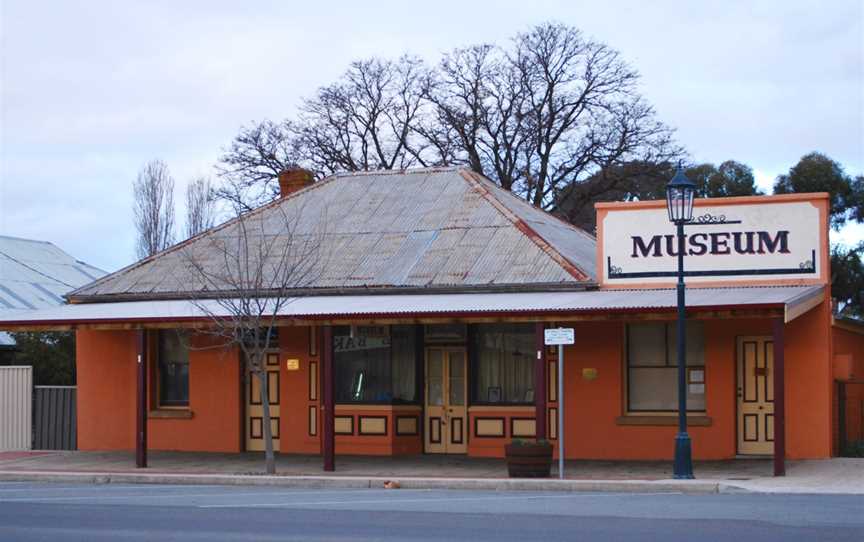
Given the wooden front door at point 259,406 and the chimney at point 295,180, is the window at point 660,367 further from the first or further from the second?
the chimney at point 295,180

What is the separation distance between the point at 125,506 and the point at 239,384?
956 centimetres

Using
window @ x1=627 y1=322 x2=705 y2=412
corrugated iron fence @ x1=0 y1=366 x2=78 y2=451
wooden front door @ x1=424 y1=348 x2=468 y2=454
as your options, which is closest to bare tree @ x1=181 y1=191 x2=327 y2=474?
wooden front door @ x1=424 y1=348 x2=468 y2=454

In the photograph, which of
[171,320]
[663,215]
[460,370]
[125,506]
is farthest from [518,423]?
[125,506]

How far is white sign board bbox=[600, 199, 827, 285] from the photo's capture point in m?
22.3

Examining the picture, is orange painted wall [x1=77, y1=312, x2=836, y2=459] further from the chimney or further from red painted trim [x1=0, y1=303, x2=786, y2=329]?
the chimney

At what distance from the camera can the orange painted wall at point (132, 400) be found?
25969mm

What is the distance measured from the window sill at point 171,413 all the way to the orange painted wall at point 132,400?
8cm

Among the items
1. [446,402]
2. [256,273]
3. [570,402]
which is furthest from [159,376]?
[570,402]

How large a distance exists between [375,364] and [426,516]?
412 inches

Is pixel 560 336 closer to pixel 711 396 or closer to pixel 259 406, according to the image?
pixel 711 396

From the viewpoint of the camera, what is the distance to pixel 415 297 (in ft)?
76.8

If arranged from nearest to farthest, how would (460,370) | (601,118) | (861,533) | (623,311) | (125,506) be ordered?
(861,533), (125,506), (623,311), (460,370), (601,118)

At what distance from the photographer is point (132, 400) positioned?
2664cm

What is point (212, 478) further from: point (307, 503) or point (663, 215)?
point (663, 215)
